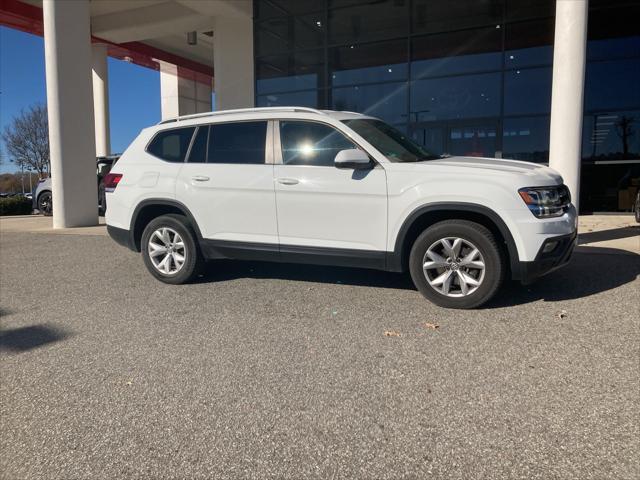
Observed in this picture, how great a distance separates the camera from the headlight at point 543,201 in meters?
4.32

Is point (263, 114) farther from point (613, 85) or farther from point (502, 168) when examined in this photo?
point (613, 85)

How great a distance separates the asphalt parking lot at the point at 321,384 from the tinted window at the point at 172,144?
158 centimetres

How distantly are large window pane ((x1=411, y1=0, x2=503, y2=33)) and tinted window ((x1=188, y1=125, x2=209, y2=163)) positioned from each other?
9.17 meters

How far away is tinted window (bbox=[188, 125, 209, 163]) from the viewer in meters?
5.65

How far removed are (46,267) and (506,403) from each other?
21.8ft

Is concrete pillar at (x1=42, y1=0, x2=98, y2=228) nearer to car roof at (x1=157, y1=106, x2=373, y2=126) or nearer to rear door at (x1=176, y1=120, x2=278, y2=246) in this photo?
car roof at (x1=157, y1=106, x2=373, y2=126)

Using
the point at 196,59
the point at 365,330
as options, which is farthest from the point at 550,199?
the point at 196,59

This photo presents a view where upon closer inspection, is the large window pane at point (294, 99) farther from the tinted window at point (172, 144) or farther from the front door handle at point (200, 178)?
the front door handle at point (200, 178)

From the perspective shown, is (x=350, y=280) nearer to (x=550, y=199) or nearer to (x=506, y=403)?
(x=550, y=199)

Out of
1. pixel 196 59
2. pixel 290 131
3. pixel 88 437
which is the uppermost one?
pixel 196 59

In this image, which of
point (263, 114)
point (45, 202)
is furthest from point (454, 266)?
point (45, 202)

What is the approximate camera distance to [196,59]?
74.9ft

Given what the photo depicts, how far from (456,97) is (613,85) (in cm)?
367

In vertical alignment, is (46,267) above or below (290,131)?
A: below
